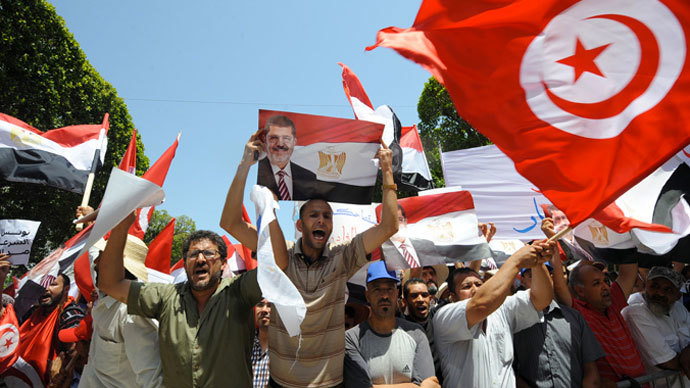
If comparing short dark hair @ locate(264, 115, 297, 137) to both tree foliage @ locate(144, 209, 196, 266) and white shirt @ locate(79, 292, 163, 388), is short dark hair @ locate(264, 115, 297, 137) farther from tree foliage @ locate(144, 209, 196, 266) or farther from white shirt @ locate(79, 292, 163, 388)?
tree foliage @ locate(144, 209, 196, 266)

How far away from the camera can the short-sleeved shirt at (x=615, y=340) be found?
4.34 m

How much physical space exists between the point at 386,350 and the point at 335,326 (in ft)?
1.99

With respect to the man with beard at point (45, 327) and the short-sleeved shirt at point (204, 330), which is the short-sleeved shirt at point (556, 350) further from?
the man with beard at point (45, 327)

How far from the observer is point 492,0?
321 centimetres

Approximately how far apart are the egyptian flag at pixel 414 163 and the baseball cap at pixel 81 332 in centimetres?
468

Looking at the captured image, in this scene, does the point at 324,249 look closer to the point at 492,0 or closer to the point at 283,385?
the point at 283,385

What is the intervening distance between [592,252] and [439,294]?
195 cm

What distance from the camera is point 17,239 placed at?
7844 millimetres

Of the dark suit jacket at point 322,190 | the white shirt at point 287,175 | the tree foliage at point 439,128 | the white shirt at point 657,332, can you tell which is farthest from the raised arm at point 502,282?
the tree foliage at point 439,128

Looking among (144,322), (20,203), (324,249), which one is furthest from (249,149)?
(20,203)

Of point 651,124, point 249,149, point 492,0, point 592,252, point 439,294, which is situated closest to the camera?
point 651,124

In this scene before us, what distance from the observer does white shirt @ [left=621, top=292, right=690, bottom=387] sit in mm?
4602

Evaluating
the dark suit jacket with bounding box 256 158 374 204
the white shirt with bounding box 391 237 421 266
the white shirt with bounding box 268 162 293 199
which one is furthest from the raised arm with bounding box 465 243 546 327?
the white shirt with bounding box 391 237 421 266

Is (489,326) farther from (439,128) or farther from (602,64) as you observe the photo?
(439,128)
